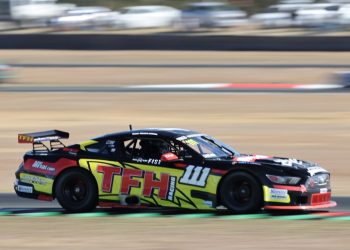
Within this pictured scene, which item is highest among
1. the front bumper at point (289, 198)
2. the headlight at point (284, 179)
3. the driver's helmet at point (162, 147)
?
the driver's helmet at point (162, 147)

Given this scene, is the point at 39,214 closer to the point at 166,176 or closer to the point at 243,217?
the point at 166,176

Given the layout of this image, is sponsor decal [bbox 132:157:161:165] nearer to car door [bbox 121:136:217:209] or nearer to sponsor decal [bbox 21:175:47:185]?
car door [bbox 121:136:217:209]

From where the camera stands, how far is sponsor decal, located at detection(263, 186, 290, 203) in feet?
34.7

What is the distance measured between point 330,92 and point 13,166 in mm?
14152

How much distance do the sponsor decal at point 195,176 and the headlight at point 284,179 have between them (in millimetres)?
753

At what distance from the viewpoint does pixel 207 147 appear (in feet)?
37.0

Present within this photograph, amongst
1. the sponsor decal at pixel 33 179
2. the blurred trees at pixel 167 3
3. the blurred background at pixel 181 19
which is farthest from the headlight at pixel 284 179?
the blurred trees at pixel 167 3

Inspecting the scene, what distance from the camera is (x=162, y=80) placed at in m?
33.1

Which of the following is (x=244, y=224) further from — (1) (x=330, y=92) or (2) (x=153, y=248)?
(1) (x=330, y=92)

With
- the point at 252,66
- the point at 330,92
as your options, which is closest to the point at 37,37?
the point at 252,66

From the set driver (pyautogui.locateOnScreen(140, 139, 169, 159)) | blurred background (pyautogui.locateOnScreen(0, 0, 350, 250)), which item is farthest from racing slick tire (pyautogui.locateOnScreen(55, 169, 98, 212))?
driver (pyautogui.locateOnScreen(140, 139, 169, 159))

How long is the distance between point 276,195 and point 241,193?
416 millimetres

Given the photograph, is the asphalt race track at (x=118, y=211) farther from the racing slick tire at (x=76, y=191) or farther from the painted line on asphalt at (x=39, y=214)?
the racing slick tire at (x=76, y=191)

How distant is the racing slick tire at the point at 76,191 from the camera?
11148 mm
